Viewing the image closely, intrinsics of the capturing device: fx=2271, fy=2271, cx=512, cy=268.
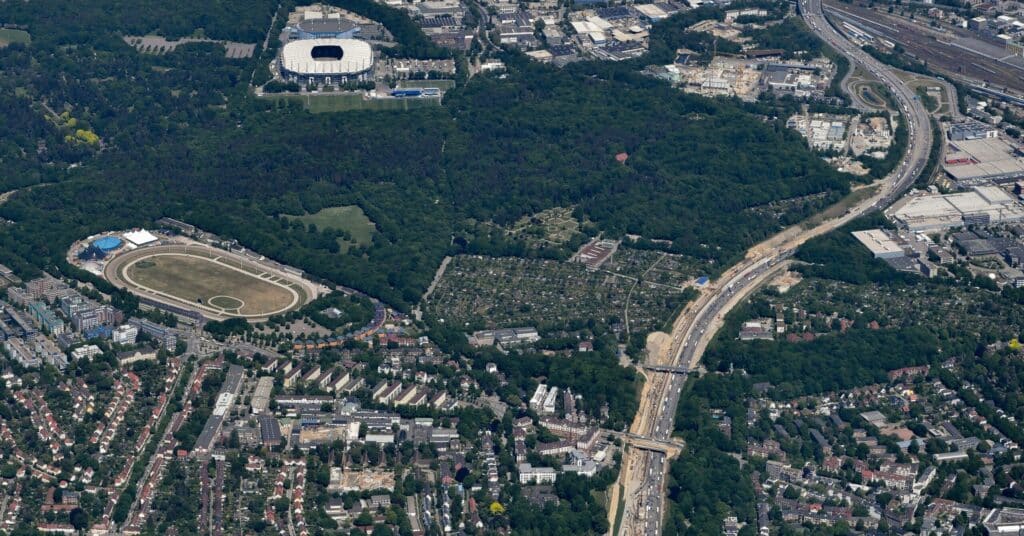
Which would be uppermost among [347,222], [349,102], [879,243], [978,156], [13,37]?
[879,243]

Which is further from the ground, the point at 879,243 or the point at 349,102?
the point at 879,243

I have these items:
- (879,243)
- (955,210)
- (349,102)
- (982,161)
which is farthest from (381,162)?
(982,161)

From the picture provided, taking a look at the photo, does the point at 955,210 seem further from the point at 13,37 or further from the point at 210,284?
the point at 13,37

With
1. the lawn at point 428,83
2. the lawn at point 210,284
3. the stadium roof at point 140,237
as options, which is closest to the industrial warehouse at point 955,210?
the lawn at point 428,83

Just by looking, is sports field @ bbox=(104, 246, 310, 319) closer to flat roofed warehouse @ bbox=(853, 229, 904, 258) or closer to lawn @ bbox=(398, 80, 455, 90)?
lawn @ bbox=(398, 80, 455, 90)

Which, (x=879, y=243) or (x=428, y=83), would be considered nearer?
(x=879, y=243)

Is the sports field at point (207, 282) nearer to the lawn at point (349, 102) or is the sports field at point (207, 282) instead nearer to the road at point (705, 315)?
the road at point (705, 315)

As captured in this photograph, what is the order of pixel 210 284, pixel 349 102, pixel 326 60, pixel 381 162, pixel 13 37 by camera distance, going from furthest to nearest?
pixel 13 37
pixel 326 60
pixel 349 102
pixel 381 162
pixel 210 284

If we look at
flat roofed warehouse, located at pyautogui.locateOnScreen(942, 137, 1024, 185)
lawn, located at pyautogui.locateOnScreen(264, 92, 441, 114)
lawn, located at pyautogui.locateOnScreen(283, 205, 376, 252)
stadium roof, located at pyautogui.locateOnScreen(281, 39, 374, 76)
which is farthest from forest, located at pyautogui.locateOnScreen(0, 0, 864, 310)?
flat roofed warehouse, located at pyautogui.locateOnScreen(942, 137, 1024, 185)
